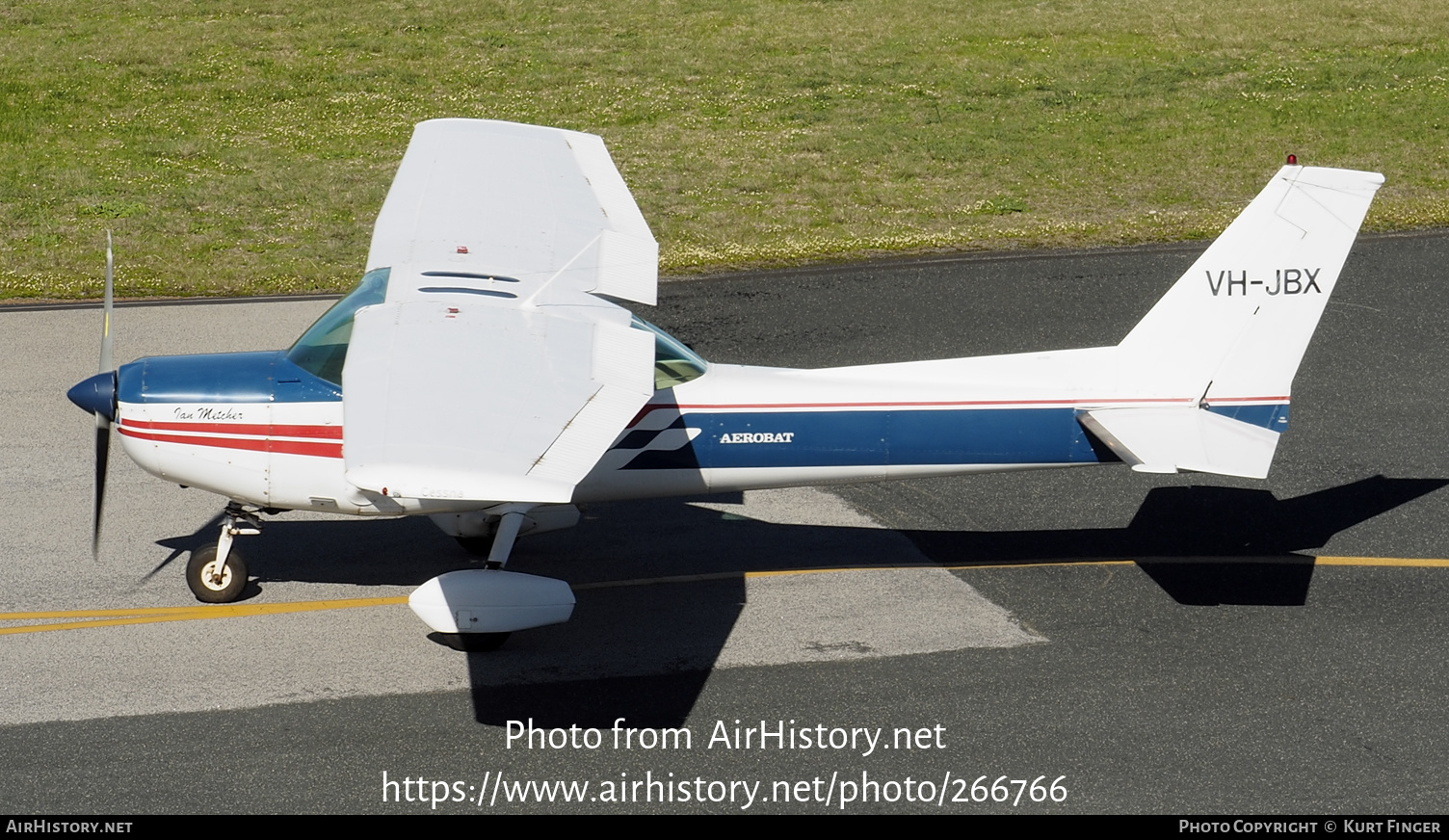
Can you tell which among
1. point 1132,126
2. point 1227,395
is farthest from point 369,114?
point 1227,395

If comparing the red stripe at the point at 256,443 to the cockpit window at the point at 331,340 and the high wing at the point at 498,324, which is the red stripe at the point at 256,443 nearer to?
the cockpit window at the point at 331,340

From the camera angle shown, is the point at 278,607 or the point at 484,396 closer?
the point at 484,396

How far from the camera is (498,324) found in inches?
311

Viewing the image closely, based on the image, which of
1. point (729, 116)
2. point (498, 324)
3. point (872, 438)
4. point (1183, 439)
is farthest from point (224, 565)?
point (729, 116)

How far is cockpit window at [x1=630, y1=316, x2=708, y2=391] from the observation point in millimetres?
9195

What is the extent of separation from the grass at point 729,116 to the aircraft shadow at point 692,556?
6.98 m

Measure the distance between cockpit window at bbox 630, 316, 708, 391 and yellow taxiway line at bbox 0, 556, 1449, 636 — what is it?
1630 millimetres

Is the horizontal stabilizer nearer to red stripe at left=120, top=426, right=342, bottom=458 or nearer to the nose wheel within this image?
red stripe at left=120, top=426, right=342, bottom=458

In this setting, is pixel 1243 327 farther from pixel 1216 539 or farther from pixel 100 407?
pixel 100 407

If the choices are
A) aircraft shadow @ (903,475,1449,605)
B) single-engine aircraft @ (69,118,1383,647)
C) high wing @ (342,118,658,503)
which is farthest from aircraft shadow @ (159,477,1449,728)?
high wing @ (342,118,658,503)

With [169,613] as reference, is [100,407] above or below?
above

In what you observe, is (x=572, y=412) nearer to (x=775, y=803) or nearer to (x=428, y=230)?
(x=775, y=803)

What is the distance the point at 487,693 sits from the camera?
8.45 metres

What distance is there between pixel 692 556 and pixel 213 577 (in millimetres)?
3455
